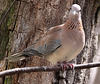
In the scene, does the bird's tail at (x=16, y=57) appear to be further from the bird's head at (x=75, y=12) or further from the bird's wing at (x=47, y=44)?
the bird's head at (x=75, y=12)

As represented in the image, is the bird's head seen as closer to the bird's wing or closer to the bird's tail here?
the bird's wing

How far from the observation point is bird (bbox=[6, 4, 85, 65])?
7.45ft

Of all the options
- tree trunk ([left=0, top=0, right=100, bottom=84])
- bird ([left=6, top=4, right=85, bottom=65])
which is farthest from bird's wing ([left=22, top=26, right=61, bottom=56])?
tree trunk ([left=0, top=0, right=100, bottom=84])

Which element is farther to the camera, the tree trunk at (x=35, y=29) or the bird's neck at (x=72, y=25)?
the tree trunk at (x=35, y=29)

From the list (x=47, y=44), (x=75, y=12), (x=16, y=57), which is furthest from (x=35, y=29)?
(x=75, y=12)

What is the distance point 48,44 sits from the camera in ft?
8.03

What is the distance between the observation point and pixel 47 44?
246 cm

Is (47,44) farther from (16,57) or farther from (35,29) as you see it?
(16,57)

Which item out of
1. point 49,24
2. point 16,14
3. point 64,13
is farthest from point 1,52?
point 64,13

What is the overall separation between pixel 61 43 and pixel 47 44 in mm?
222

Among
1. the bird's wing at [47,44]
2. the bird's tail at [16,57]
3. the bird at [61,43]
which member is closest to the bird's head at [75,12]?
the bird at [61,43]

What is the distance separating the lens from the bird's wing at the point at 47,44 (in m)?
2.37

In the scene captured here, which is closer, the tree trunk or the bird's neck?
the bird's neck

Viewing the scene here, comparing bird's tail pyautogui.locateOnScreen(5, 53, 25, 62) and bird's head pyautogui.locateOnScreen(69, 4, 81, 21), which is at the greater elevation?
bird's head pyautogui.locateOnScreen(69, 4, 81, 21)
